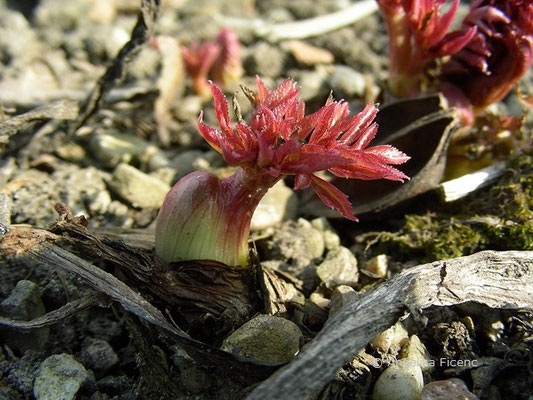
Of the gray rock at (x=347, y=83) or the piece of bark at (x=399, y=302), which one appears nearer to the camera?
the piece of bark at (x=399, y=302)

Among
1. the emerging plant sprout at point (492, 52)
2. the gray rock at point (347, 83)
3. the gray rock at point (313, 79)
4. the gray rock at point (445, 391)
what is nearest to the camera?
the gray rock at point (445, 391)

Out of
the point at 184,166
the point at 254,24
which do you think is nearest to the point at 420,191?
the point at 184,166

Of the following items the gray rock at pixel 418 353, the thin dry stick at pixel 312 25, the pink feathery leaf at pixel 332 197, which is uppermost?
the thin dry stick at pixel 312 25

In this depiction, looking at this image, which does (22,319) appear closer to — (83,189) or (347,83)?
(83,189)

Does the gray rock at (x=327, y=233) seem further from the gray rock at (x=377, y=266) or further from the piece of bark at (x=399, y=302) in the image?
the piece of bark at (x=399, y=302)

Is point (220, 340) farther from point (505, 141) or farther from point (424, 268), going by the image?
point (505, 141)

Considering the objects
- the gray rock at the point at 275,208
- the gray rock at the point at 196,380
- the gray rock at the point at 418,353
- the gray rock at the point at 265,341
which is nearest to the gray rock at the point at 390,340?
the gray rock at the point at 418,353

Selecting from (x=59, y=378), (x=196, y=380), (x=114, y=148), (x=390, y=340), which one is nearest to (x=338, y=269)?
(x=390, y=340)
